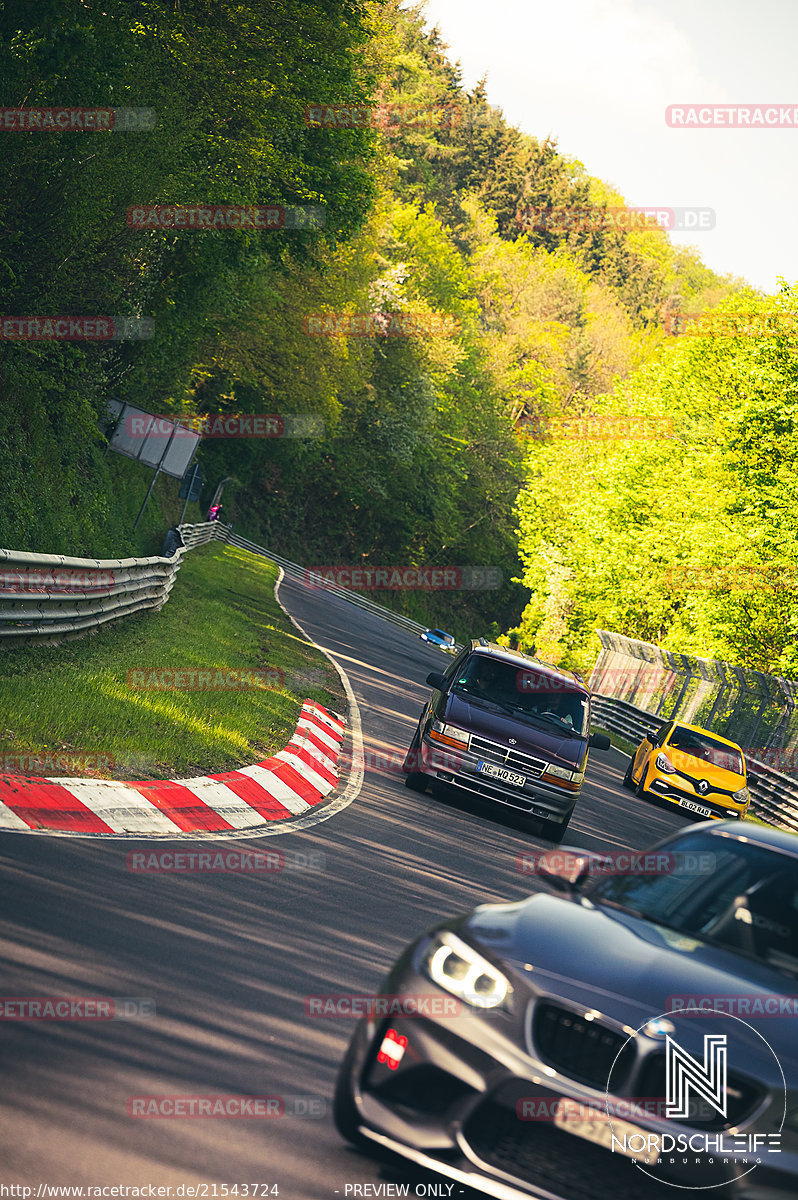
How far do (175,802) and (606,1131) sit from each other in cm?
586

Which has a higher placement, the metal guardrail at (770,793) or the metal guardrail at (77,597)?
the metal guardrail at (77,597)

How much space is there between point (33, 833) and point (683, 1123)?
4540 mm

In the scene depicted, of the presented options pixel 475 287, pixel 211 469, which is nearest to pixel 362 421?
pixel 211 469

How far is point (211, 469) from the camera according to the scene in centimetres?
6031

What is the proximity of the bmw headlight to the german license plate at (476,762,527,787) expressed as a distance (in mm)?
9144

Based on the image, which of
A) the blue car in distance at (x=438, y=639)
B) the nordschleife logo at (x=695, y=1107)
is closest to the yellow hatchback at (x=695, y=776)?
the nordschleife logo at (x=695, y=1107)

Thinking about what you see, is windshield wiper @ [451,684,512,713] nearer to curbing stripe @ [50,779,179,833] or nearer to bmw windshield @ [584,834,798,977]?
curbing stripe @ [50,779,179,833]

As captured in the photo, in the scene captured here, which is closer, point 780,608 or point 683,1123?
point 683,1123

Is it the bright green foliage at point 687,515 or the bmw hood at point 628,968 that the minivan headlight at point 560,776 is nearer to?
the bmw hood at point 628,968

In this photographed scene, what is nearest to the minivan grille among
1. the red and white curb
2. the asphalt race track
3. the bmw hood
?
the red and white curb

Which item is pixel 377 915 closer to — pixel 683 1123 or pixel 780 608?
pixel 683 1123

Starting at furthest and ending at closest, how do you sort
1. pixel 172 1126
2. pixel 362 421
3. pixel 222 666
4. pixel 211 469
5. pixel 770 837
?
1. pixel 362 421
2. pixel 211 469
3. pixel 222 666
4. pixel 770 837
5. pixel 172 1126

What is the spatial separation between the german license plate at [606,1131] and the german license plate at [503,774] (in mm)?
9820

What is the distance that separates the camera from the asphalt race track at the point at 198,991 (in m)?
3.89
